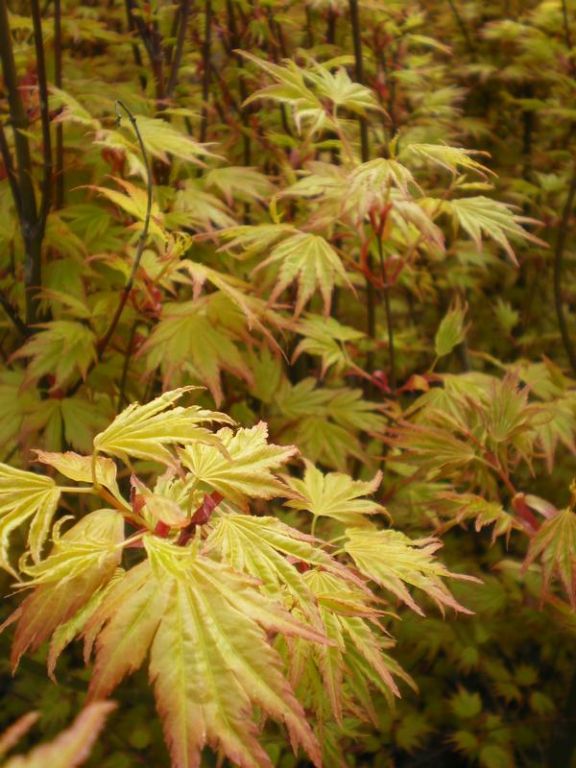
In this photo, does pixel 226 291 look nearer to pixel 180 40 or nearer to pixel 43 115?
pixel 43 115

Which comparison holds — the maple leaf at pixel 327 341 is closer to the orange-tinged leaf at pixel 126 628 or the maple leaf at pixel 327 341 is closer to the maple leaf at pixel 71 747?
the orange-tinged leaf at pixel 126 628

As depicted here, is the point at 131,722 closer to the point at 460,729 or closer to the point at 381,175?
the point at 460,729

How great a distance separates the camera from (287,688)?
26.3 inches

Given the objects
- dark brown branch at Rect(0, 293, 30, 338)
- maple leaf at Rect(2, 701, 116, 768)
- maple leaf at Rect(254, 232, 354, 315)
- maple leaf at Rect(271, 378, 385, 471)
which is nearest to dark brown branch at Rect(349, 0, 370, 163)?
maple leaf at Rect(254, 232, 354, 315)

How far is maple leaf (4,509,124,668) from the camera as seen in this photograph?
760 mm

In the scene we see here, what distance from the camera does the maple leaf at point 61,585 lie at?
76 centimetres

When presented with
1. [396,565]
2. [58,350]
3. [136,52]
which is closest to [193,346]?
[58,350]

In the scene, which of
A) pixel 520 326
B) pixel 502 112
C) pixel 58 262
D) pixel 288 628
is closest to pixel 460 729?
pixel 520 326

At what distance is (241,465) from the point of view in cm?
91

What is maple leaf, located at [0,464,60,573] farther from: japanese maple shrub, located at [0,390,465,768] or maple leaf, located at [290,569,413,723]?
maple leaf, located at [290,569,413,723]

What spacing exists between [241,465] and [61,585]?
25cm

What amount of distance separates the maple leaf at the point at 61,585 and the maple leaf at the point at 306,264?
2.60 feet

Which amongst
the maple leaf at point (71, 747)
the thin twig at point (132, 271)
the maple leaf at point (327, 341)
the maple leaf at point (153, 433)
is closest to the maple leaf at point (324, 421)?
the maple leaf at point (327, 341)

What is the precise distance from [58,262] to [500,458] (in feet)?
3.32
